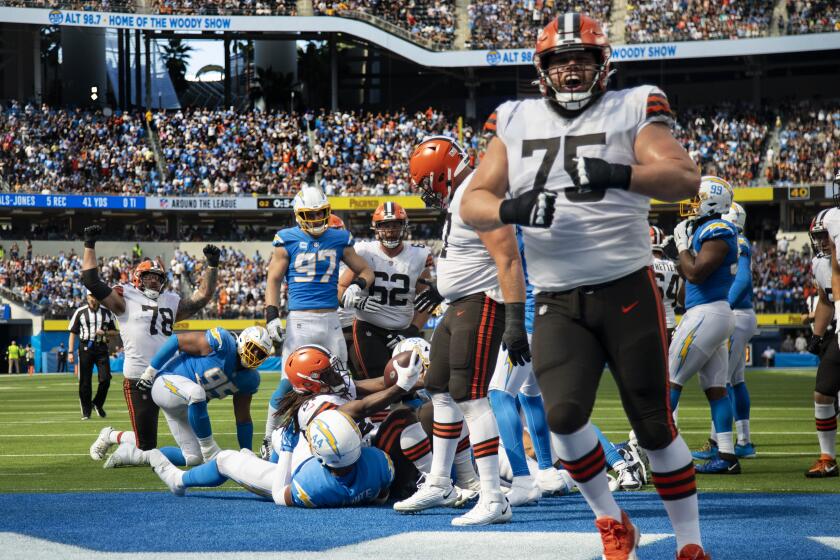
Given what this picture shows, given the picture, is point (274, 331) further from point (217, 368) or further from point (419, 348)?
point (419, 348)

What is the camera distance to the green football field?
8.10m

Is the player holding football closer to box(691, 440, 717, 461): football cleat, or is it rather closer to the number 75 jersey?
box(691, 440, 717, 461): football cleat

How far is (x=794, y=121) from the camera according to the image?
130 feet

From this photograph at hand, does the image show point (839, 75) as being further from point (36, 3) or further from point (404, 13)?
point (36, 3)

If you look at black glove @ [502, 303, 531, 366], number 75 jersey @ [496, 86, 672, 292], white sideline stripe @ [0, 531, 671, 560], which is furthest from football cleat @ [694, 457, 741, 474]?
number 75 jersey @ [496, 86, 672, 292]

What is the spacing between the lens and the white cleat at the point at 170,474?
6.93 meters

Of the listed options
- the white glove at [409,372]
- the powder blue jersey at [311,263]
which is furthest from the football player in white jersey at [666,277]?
the white glove at [409,372]

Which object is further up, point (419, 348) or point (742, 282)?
point (742, 282)

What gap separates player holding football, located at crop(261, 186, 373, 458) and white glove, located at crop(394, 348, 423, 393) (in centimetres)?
231

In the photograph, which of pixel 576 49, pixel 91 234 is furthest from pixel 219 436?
pixel 576 49

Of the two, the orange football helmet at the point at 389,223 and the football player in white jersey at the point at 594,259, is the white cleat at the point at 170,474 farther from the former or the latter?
the football player in white jersey at the point at 594,259

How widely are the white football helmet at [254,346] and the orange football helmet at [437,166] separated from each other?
8.44 feet

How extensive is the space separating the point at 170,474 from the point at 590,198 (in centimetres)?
393

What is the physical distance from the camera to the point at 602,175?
3.95m
